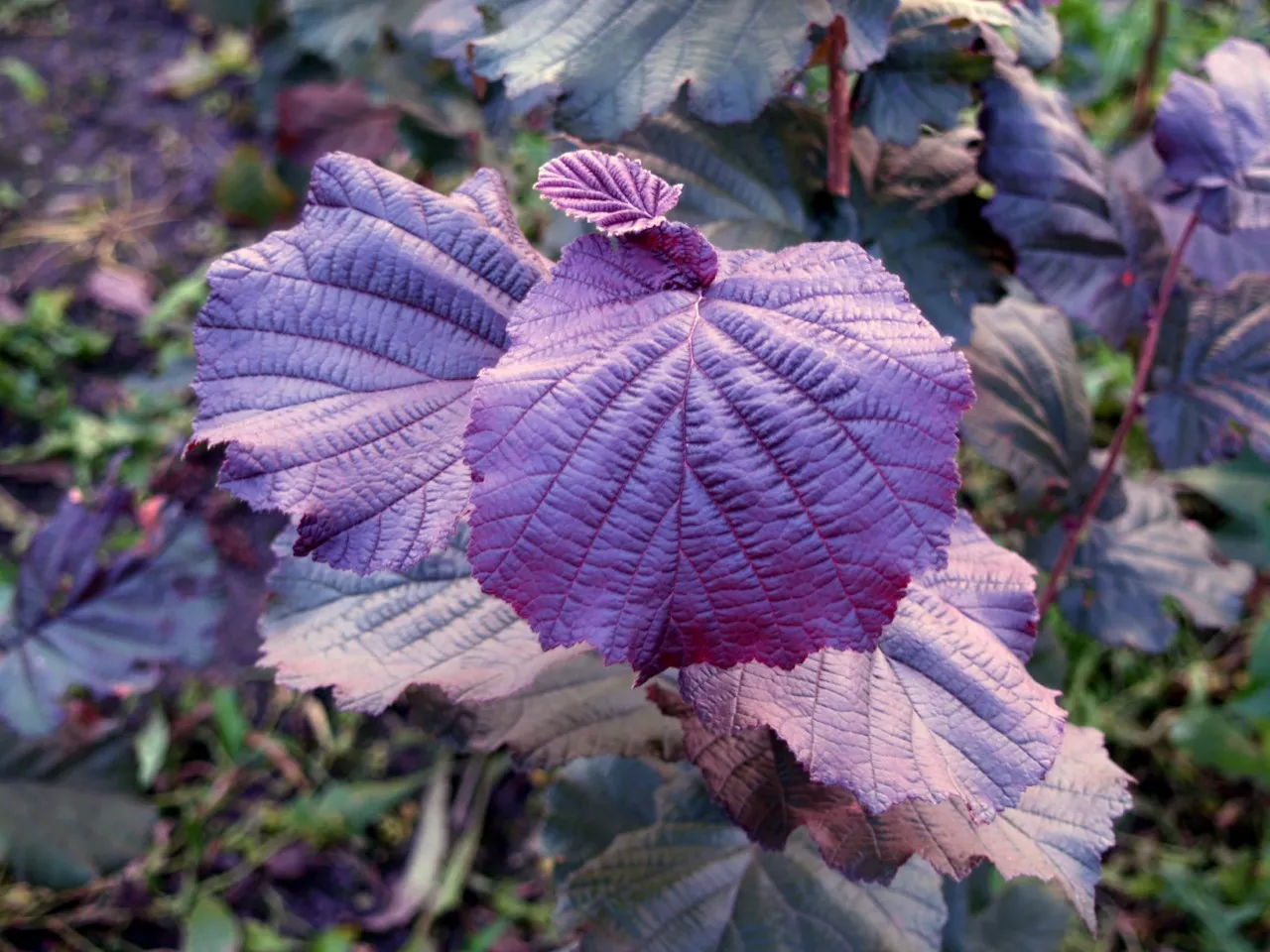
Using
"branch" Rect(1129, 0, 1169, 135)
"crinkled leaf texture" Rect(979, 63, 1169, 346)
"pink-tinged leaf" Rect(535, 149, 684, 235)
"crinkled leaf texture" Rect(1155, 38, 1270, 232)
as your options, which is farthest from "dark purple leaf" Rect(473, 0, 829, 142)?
"branch" Rect(1129, 0, 1169, 135)

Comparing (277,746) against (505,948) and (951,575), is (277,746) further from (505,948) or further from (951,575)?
(951,575)

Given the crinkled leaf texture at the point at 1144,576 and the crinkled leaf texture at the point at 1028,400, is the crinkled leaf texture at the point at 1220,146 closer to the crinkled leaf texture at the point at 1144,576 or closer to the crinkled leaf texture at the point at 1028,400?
the crinkled leaf texture at the point at 1028,400

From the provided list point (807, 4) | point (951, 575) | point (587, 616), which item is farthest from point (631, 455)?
point (807, 4)

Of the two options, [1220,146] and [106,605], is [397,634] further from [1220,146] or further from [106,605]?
[1220,146]

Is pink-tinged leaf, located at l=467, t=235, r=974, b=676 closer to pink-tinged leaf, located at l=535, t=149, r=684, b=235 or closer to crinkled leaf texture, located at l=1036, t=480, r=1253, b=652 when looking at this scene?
pink-tinged leaf, located at l=535, t=149, r=684, b=235

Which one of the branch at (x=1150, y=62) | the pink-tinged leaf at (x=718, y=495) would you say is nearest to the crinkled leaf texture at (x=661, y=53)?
the pink-tinged leaf at (x=718, y=495)

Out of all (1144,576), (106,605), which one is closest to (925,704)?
(1144,576)
